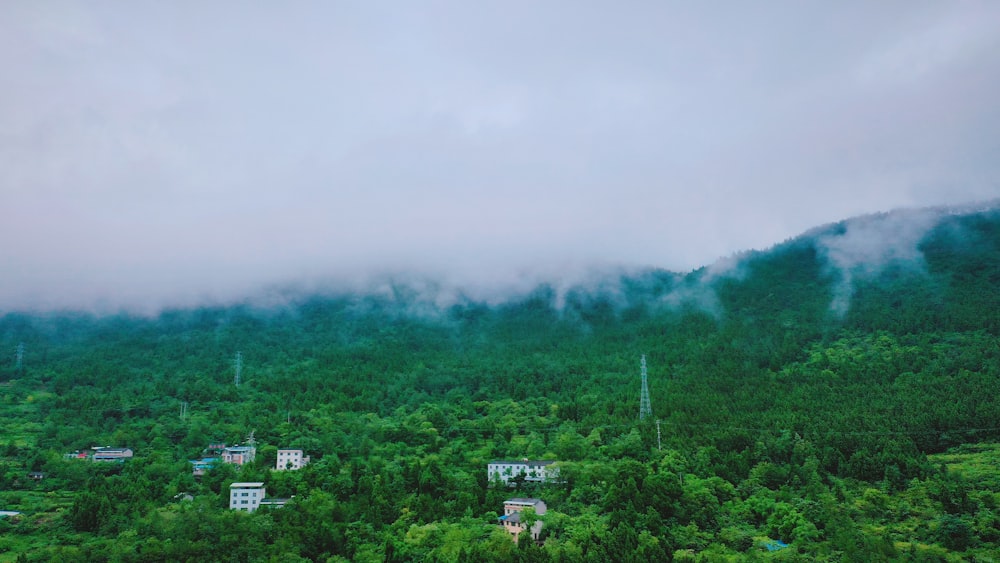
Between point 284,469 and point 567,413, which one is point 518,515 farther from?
point 284,469

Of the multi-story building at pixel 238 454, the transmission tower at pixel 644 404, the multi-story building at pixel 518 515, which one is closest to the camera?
the multi-story building at pixel 518 515

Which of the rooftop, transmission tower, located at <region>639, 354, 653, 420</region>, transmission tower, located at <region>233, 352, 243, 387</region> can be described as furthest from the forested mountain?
transmission tower, located at <region>233, 352, 243, 387</region>

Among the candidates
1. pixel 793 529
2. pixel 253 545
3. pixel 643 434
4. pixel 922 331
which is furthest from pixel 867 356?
pixel 253 545

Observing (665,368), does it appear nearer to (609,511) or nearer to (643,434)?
(643,434)

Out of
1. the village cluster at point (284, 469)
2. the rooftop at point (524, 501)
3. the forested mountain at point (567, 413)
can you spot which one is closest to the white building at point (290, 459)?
the village cluster at point (284, 469)

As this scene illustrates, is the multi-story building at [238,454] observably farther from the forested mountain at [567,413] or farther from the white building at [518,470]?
the white building at [518,470]
